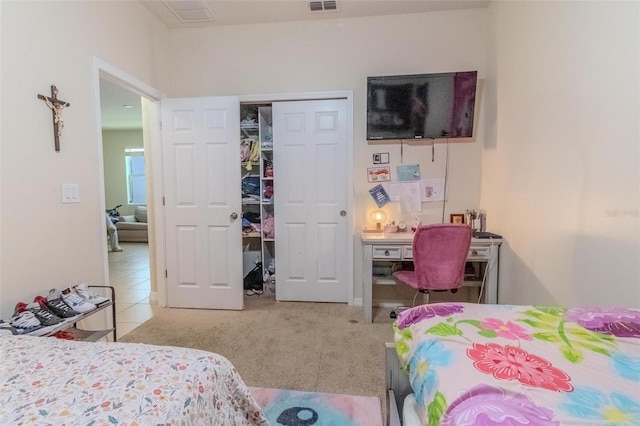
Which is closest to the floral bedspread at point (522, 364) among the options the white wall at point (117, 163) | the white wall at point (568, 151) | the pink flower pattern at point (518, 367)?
the pink flower pattern at point (518, 367)

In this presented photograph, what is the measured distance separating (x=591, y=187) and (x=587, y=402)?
4.43 ft

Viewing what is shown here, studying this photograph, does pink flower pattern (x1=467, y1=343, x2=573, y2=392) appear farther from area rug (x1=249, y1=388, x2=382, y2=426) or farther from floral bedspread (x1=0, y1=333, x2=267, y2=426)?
area rug (x1=249, y1=388, x2=382, y2=426)

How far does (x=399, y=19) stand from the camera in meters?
3.02

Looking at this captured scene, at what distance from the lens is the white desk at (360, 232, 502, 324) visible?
2.65 metres

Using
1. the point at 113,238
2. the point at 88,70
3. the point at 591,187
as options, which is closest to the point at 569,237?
the point at 591,187

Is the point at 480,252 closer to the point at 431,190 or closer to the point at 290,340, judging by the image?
the point at 431,190

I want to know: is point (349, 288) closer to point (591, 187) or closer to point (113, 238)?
point (591, 187)

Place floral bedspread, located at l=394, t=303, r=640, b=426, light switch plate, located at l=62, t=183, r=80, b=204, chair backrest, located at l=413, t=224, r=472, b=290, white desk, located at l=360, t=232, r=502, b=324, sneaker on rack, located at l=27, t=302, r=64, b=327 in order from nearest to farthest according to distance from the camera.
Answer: floral bedspread, located at l=394, t=303, r=640, b=426 < sneaker on rack, located at l=27, t=302, r=64, b=327 < light switch plate, located at l=62, t=183, r=80, b=204 < chair backrest, located at l=413, t=224, r=472, b=290 < white desk, located at l=360, t=232, r=502, b=324

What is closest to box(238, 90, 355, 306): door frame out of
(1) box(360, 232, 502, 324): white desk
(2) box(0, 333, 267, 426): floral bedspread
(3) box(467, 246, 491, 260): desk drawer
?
(1) box(360, 232, 502, 324): white desk

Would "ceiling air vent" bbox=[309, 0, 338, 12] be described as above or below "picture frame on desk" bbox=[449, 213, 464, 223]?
above

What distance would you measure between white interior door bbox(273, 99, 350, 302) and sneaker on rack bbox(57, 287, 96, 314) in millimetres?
1742

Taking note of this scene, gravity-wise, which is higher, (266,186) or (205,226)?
(266,186)

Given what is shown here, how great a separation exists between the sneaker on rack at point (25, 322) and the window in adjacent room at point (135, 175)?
22.7 feet

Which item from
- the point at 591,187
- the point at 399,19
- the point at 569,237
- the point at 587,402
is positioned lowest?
the point at 587,402
